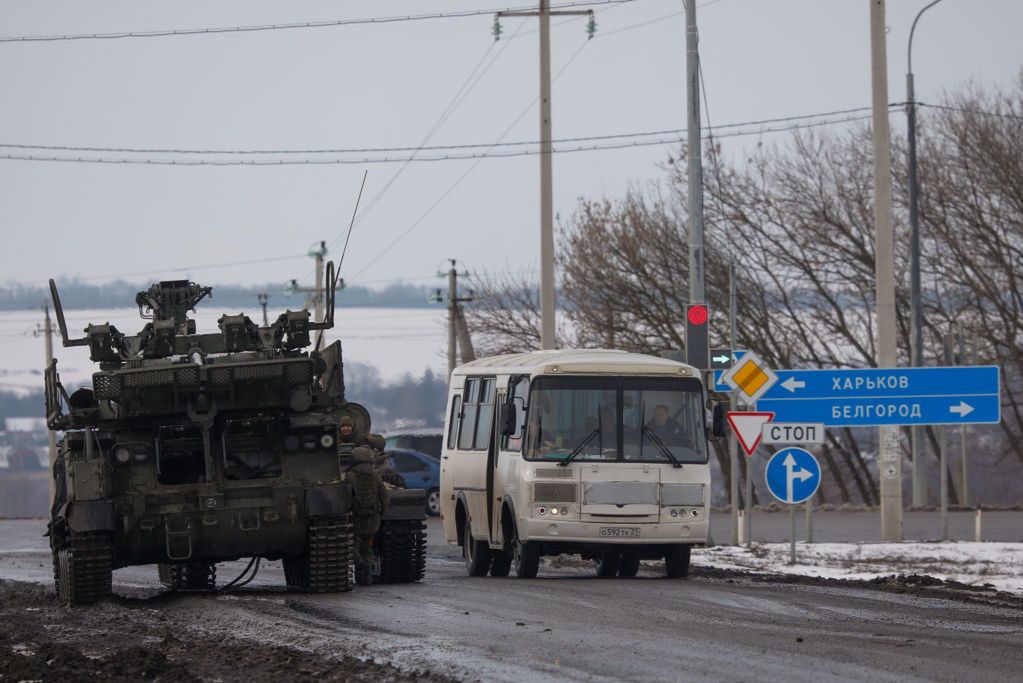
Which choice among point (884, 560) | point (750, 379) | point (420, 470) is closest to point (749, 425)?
point (750, 379)

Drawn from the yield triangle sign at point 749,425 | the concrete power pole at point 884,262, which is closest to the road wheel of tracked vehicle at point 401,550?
the yield triangle sign at point 749,425

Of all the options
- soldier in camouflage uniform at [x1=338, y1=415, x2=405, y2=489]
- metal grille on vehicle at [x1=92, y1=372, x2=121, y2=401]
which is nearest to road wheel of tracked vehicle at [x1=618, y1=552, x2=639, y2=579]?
soldier in camouflage uniform at [x1=338, y1=415, x2=405, y2=489]

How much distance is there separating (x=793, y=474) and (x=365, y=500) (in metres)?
5.92

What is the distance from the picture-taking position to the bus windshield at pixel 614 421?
1952 cm

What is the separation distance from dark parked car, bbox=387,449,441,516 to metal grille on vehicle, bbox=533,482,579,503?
17.3 m

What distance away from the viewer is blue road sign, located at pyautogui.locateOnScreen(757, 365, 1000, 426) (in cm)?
2525

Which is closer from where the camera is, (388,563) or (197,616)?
(197,616)

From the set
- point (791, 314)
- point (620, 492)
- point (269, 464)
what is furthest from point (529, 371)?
point (791, 314)

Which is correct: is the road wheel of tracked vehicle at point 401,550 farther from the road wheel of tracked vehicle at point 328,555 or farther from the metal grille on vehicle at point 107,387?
the metal grille on vehicle at point 107,387

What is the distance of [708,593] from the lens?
16547 millimetres

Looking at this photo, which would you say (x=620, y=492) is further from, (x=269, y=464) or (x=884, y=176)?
(x=884, y=176)

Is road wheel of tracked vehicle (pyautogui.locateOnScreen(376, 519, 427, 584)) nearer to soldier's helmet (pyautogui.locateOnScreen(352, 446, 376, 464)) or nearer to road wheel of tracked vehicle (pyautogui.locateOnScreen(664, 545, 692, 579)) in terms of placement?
soldier's helmet (pyautogui.locateOnScreen(352, 446, 376, 464))

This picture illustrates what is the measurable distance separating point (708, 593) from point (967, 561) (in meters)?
→ 6.88

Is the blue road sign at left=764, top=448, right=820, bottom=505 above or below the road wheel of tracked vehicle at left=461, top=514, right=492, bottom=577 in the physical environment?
above
